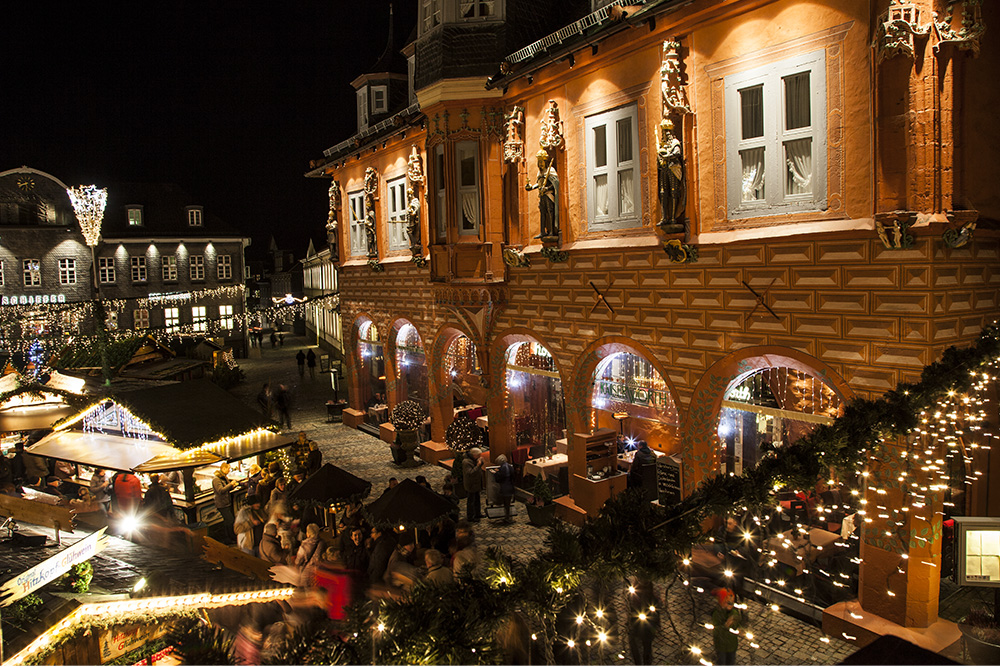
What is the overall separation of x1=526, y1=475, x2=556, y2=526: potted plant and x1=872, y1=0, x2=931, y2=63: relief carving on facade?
9.88 m

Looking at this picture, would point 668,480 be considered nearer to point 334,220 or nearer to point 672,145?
point 672,145

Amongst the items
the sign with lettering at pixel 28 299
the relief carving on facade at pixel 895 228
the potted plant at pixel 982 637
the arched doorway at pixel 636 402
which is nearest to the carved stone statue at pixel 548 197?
the arched doorway at pixel 636 402

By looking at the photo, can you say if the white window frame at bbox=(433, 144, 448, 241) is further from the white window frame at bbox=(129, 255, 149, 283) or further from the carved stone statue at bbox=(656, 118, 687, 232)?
the white window frame at bbox=(129, 255, 149, 283)

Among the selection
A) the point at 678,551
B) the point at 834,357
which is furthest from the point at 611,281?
the point at 678,551

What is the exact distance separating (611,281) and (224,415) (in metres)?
9.29

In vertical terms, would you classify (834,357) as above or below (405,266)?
below

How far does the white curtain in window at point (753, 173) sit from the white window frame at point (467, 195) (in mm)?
7116

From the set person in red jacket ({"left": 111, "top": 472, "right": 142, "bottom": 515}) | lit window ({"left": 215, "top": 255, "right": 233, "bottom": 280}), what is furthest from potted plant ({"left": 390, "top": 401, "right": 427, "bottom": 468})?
lit window ({"left": 215, "top": 255, "right": 233, "bottom": 280})

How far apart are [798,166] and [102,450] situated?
15199 millimetres

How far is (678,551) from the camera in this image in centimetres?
647

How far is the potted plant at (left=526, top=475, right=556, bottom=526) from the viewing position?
14.3m

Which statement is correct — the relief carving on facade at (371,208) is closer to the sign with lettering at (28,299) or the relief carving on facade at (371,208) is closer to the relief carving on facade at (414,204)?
the relief carving on facade at (414,204)

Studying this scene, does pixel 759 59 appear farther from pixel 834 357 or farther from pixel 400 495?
pixel 400 495

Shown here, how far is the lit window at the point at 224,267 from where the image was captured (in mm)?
50125
